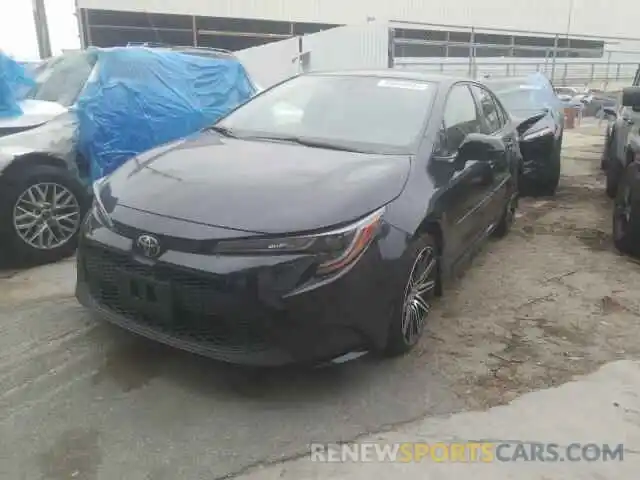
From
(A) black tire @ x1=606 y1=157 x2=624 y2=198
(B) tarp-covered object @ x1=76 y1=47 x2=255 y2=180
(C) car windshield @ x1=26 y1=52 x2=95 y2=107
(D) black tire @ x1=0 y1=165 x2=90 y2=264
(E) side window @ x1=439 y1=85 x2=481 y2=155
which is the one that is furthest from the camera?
(A) black tire @ x1=606 y1=157 x2=624 y2=198

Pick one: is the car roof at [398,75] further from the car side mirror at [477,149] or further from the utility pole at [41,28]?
the utility pole at [41,28]

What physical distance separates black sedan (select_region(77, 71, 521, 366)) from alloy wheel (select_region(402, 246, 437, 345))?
14 mm

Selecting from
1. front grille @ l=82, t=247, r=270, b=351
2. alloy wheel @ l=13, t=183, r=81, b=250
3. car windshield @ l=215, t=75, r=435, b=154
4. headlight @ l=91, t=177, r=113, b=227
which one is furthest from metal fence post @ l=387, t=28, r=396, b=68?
front grille @ l=82, t=247, r=270, b=351

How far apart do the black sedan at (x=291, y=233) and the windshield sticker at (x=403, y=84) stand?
3.2 inches

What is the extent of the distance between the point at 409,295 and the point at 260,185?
39.0 inches

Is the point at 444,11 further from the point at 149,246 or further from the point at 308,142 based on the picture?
the point at 149,246

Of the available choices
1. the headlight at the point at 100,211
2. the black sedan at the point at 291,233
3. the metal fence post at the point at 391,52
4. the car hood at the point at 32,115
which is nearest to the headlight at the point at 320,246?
the black sedan at the point at 291,233

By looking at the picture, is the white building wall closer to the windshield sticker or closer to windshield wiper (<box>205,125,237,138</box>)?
windshield wiper (<box>205,125,237,138</box>)

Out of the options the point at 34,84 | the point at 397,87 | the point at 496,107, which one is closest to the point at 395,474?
the point at 397,87

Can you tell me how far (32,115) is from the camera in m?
→ 4.67

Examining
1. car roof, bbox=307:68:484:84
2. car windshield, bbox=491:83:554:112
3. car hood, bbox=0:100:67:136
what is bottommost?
car windshield, bbox=491:83:554:112

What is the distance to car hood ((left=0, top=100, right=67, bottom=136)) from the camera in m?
4.48

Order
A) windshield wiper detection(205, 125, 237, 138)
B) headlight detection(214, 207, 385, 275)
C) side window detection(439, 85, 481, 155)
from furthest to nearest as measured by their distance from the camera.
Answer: windshield wiper detection(205, 125, 237, 138) < side window detection(439, 85, 481, 155) < headlight detection(214, 207, 385, 275)

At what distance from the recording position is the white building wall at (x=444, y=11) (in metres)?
22.3
